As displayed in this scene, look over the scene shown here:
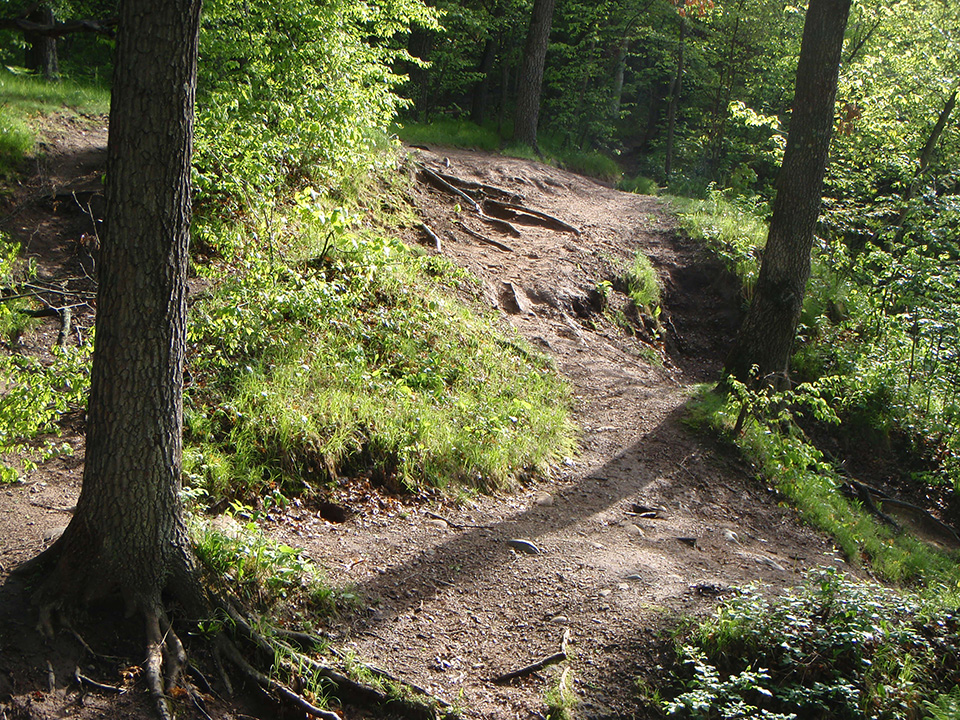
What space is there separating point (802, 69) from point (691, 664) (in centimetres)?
739

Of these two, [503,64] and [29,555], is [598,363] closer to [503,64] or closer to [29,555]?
[29,555]

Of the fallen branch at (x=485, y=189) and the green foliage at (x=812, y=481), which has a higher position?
the fallen branch at (x=485, y=189)

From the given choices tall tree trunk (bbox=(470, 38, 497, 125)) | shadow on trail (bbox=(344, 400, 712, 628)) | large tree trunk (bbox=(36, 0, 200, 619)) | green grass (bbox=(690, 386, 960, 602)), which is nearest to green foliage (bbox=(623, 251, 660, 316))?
green grass (bbox=(690, 386, 960, 602))

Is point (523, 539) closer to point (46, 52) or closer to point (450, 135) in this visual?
point (46, 52)

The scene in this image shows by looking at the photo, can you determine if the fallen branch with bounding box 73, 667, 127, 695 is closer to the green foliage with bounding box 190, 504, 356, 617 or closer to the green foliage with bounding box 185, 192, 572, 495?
the green foliage with bounding box 190, 504, 356, 617

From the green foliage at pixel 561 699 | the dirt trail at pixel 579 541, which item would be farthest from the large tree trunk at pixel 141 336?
the green foliage at pixel 561 699

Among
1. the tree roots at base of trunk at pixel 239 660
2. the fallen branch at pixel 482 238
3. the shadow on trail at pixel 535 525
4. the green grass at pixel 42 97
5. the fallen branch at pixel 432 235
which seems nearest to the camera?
the tree roots at base of trunk at pixel 239 660

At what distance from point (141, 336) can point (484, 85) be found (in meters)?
19.3

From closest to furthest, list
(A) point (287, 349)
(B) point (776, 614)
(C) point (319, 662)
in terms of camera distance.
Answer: (C) point (319, 662) → (B) point (776, 614) → (A) point (287, 349)

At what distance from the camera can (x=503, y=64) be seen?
21188 millimetres

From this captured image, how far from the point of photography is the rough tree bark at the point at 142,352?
3199 mm

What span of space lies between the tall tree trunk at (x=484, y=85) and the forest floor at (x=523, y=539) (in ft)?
35.4

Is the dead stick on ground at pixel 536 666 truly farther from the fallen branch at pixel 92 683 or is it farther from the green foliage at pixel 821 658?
the fallen branch at pixel 92 683


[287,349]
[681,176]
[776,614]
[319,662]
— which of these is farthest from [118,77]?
[681,176]
